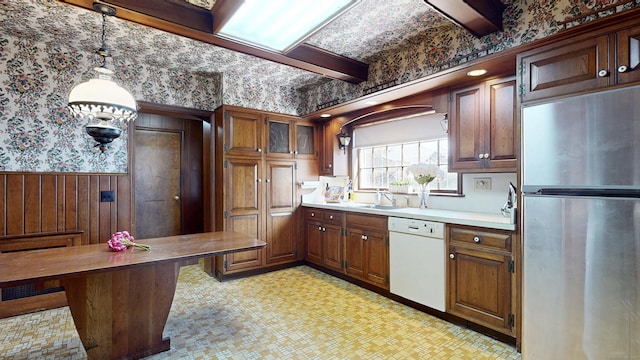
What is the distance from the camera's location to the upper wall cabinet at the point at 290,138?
4078 millimetres

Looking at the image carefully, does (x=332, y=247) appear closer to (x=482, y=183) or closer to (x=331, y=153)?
(x=331, y=153)

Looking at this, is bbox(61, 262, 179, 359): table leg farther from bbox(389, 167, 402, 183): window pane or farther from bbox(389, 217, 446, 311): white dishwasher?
bbox(389, 167, 402, 183): window pane

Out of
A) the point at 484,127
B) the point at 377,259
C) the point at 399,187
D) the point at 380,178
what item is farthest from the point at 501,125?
the point at 380,178

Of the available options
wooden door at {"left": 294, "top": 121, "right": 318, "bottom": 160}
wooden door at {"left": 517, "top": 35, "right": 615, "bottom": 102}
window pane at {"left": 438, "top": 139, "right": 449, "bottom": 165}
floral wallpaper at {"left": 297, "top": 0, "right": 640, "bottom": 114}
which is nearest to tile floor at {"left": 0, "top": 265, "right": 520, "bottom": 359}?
window pane at {"left": 438, "top": 139, "right": 449, "bottom": 165}

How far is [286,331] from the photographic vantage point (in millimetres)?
2402

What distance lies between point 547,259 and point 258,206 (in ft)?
10.1

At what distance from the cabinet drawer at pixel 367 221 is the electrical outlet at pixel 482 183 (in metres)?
0.93

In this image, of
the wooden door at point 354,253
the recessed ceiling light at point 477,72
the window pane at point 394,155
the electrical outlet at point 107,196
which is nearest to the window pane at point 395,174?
the window pane at point 394,155

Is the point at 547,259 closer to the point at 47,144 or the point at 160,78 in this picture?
the point at 160,78

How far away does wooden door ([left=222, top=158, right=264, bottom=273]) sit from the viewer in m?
3.70

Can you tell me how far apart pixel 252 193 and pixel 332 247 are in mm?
1256

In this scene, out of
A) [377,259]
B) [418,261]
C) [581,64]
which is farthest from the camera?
[377,259]

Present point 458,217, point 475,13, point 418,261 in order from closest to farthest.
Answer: point 475,13 → point 458,217 → point 418,261

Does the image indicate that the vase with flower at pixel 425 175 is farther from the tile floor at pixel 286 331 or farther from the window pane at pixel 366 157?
the tile floor at pixel 286 331
